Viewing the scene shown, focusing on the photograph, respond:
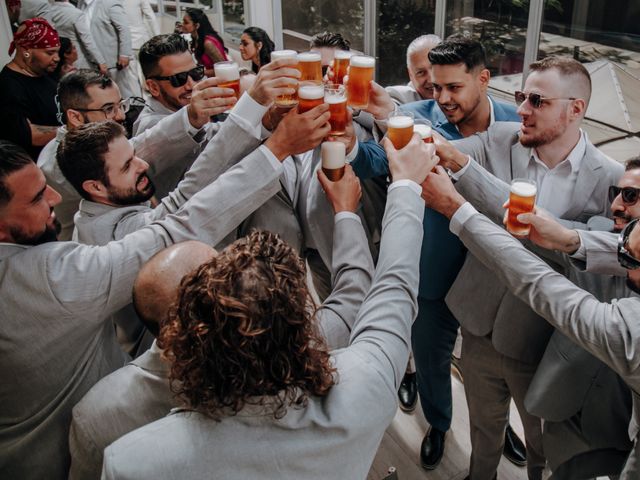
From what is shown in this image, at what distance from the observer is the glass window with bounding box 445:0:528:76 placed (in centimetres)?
459

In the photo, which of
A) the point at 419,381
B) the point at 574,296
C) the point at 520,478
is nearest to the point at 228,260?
the point at 574,296

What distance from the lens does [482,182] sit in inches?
77.4

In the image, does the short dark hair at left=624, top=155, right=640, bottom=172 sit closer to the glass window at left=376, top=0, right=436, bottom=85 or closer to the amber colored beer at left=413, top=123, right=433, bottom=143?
the amber colored beer at left=413, top=123, right=433, bottom=143

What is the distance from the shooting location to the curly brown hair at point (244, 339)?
0.98 metres

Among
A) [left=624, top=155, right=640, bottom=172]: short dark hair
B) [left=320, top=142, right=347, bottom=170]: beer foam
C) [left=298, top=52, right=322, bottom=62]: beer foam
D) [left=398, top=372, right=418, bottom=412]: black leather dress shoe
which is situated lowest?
[left=398, top=372, right=418, bottom=412]: black leather dress shoe

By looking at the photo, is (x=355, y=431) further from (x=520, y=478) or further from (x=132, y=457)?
(x=520, y=478)

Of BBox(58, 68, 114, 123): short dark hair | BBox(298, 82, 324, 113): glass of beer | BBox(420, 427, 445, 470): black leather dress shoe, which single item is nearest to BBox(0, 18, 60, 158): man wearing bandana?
BBox(58, 68, 114, 123): short dark hair

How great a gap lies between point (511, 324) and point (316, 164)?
0.95 metres

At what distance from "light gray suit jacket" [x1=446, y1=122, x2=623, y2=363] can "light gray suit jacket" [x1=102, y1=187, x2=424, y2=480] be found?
86 cm

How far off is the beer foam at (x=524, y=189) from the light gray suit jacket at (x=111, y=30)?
5.19m

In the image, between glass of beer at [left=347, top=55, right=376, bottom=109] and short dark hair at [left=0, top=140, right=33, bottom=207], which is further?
glass of beer at [left=347, top=55, right=376, bottom=109]

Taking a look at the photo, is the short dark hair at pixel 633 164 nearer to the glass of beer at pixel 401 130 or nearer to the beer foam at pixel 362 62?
the glass of beer at pixel 401 130

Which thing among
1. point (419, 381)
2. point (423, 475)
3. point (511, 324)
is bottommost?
point (423, 475)

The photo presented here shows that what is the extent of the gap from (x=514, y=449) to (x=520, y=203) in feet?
4.49
